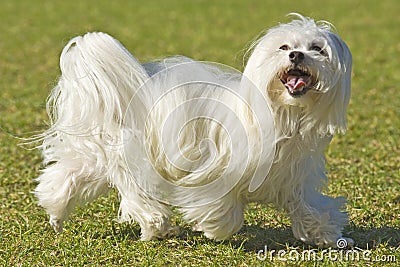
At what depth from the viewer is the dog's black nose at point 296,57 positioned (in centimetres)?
404

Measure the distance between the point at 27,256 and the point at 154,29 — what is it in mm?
10161

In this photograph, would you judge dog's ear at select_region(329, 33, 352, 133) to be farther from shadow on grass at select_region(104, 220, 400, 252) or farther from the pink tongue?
shadow on grass at select_region(104, 220, 400, 252)

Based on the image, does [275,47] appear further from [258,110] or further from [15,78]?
[15,78]

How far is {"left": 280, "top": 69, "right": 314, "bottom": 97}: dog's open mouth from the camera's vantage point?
409cm

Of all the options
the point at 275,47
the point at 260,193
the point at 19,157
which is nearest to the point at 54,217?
the point at 260,193

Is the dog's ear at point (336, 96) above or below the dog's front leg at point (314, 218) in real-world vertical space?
above

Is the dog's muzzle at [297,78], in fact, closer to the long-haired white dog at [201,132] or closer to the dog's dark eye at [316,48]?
the long-haired white dog at [201,132]

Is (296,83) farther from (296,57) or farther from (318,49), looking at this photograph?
(318,49)

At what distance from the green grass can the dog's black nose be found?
0.64m

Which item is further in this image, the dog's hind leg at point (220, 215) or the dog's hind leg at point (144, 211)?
the dog's hind leg at point (144, 211)

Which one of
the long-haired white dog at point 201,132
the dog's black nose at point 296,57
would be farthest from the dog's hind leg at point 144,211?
the dog's black nose at point 296,57

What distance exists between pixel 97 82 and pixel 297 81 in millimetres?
1133

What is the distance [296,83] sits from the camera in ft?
13.4

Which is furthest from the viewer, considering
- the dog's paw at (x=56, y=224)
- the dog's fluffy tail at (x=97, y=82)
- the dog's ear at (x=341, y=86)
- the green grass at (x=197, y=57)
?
the dog's paw at (x=56, y=224)
